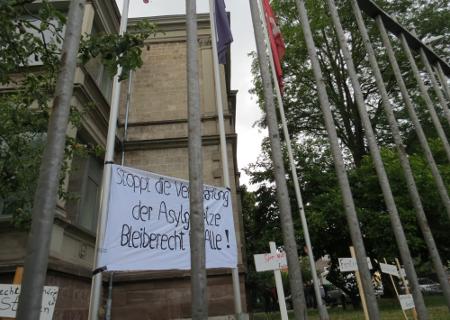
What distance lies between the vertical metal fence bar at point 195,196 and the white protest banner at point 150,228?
1508 mm

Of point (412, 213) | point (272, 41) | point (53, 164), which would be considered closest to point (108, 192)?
point (53, 164)

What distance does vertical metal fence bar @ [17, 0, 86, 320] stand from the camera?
1853 mm

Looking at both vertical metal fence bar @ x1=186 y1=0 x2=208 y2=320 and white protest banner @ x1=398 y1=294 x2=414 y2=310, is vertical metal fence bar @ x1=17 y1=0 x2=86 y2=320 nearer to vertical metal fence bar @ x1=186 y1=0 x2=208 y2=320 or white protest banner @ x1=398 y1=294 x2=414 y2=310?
vertical metal fence bar @ x1=186 y1=0 x2=208 y2=320

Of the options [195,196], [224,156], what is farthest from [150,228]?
[224,156]

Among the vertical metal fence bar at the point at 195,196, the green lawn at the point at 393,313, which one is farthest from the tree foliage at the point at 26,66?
the green lawn at the point at 393,313

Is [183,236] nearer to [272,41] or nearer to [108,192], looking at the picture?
[108,192]

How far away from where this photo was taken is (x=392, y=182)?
654 inches

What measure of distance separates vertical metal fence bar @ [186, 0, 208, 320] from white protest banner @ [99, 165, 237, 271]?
1.51 meters

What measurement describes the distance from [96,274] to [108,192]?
926 mm

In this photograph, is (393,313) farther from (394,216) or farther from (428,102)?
(394,216)

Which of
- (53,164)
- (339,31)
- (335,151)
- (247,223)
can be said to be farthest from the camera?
(247,223)

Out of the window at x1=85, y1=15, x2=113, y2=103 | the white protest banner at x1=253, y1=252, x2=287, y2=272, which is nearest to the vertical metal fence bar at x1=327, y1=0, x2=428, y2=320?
the white protest banner at x1=253, y1=252, x2=287, y2=272

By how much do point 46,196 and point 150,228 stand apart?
8.58 feet

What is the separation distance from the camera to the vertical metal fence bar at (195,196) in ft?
9.11
